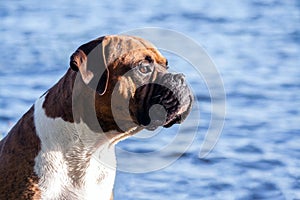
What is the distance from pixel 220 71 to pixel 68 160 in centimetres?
612

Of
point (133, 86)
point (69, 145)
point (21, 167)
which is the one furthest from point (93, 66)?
point (21, 167)

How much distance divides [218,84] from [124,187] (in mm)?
2993

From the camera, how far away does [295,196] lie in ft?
29.2

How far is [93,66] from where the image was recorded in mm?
6031

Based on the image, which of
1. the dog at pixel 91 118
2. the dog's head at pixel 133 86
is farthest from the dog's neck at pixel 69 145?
the dog's head at pixel 133 86

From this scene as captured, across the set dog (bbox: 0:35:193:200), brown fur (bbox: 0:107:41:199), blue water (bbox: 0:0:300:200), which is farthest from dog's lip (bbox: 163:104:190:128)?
blue water (bbox: 0:0:300:200)

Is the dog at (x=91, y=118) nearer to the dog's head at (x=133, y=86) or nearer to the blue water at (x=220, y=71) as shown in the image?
the dog's head at (x=133, y=86)

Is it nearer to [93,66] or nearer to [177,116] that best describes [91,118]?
[93,66]

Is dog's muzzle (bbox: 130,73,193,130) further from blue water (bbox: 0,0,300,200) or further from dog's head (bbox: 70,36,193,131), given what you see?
blue water (bbox: 0,0,300,200)

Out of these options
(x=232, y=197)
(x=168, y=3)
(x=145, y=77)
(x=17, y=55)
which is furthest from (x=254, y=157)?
(x=168, y=3)

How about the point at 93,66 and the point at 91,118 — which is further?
the point at 91,118

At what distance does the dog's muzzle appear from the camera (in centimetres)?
607

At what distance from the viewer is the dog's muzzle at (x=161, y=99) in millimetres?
6070

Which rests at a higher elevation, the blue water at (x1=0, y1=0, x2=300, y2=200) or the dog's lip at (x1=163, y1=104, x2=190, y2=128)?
the dog's lip at (x1=163, y1=104, x2=190, y2=128)
